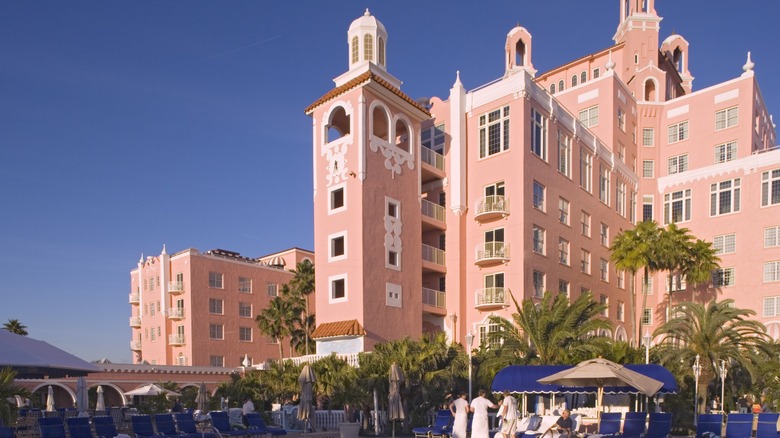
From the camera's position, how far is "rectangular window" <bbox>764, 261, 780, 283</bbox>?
132 ft

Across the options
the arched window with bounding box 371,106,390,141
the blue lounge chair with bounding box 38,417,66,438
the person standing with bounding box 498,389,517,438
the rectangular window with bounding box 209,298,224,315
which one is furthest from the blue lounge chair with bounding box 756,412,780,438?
the rectangular window with bounding box 209,298,224,315

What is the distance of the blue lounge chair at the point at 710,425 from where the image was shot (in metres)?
17.5

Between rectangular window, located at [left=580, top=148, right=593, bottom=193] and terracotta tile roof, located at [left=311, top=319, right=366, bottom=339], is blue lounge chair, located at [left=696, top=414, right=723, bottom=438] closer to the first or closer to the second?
terracotta tile roof, located at [left=311, top=319, right=366, bottom=339]

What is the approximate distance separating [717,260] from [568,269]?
12498 mm

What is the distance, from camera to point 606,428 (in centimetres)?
1814

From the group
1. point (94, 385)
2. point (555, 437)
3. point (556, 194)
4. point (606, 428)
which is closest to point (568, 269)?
point (556, 194)

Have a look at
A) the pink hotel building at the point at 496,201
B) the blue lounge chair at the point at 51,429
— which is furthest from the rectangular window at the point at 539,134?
the blue lounge chair at the point at 51,429

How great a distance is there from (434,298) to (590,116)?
2218cm

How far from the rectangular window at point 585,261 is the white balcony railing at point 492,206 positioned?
8949 millimetres

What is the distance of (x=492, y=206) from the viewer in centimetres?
3250

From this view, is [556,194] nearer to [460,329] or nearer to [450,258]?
[450,258]

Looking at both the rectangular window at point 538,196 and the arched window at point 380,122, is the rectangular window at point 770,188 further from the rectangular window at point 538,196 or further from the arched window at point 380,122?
the arched window at point 380,122

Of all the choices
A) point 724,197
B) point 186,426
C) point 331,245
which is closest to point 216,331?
point 331,245

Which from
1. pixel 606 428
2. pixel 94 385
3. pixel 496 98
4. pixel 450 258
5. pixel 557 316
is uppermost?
pixel 496 98
